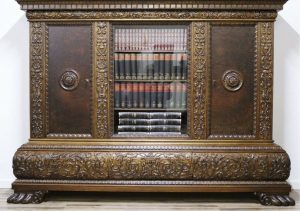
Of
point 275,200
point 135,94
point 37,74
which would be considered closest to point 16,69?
point 37,74

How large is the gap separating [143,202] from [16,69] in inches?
70.0

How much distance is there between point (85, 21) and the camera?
3.52m

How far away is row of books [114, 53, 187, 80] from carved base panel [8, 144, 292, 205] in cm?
61

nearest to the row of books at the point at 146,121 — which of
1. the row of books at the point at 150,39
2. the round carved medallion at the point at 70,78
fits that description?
the round carved medallion at the point at 70,78

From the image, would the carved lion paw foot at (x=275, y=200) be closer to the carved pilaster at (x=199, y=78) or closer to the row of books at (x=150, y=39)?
the carved pilaster at (x=199, y=78)

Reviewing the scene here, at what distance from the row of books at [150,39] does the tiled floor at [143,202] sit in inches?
51.4

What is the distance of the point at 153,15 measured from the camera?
350 centimetres

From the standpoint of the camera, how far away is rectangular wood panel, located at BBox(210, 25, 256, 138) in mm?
3502

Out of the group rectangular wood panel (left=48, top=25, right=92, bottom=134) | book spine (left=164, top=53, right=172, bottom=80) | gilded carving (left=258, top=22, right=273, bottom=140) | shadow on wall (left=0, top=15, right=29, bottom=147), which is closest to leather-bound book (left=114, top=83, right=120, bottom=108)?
rectangular wood panel (left=48, top=25, right=92, bottom=134)

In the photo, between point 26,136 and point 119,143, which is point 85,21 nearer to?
point 119,143

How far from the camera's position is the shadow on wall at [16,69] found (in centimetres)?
403

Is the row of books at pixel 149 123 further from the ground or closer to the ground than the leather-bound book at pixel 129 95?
closer to the ground

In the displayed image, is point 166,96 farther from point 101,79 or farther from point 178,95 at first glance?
point 101,79

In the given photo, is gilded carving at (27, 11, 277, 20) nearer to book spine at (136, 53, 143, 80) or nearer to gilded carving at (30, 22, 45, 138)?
gilded carving at (30, 22, 45, 138)
